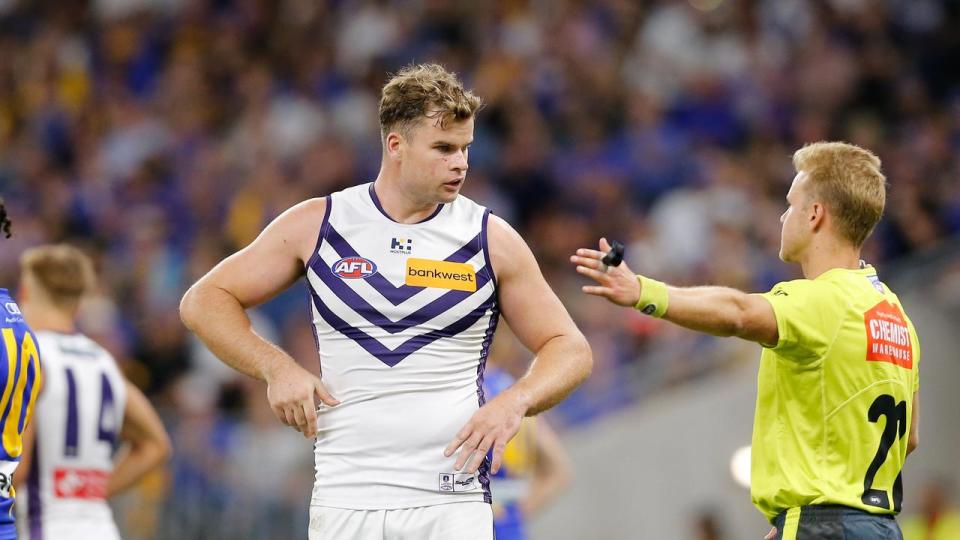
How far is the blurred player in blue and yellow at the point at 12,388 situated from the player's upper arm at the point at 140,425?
191cm

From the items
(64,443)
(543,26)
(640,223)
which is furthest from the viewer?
(543,26)

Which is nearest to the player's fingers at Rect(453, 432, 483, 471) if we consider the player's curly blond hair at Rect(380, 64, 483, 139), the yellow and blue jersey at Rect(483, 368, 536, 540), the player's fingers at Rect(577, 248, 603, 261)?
the player's fingers at Rect(577, 248, 603, 261)

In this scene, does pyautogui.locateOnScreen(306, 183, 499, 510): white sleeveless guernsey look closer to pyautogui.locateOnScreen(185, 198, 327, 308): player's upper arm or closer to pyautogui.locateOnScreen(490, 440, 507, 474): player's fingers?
pyautogui.locateOnScreen(185, 198, 327, 308): player's upper arm

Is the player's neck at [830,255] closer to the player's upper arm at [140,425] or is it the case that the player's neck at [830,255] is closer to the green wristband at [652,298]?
the green wristband at [652,298]

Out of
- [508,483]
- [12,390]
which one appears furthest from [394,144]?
[508,483]

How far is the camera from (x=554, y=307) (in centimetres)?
575

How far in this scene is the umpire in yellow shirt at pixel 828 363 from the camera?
17.4 ft

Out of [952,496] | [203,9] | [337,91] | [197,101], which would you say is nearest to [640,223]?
[952,496]

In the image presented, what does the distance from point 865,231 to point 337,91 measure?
12486mm

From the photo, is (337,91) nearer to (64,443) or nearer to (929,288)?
(929,288)

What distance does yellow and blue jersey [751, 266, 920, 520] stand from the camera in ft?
17.7

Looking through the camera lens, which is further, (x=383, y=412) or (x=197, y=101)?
(x=197, y=101)

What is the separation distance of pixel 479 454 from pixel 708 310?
991mm

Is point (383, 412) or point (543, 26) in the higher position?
point (543, 26)
